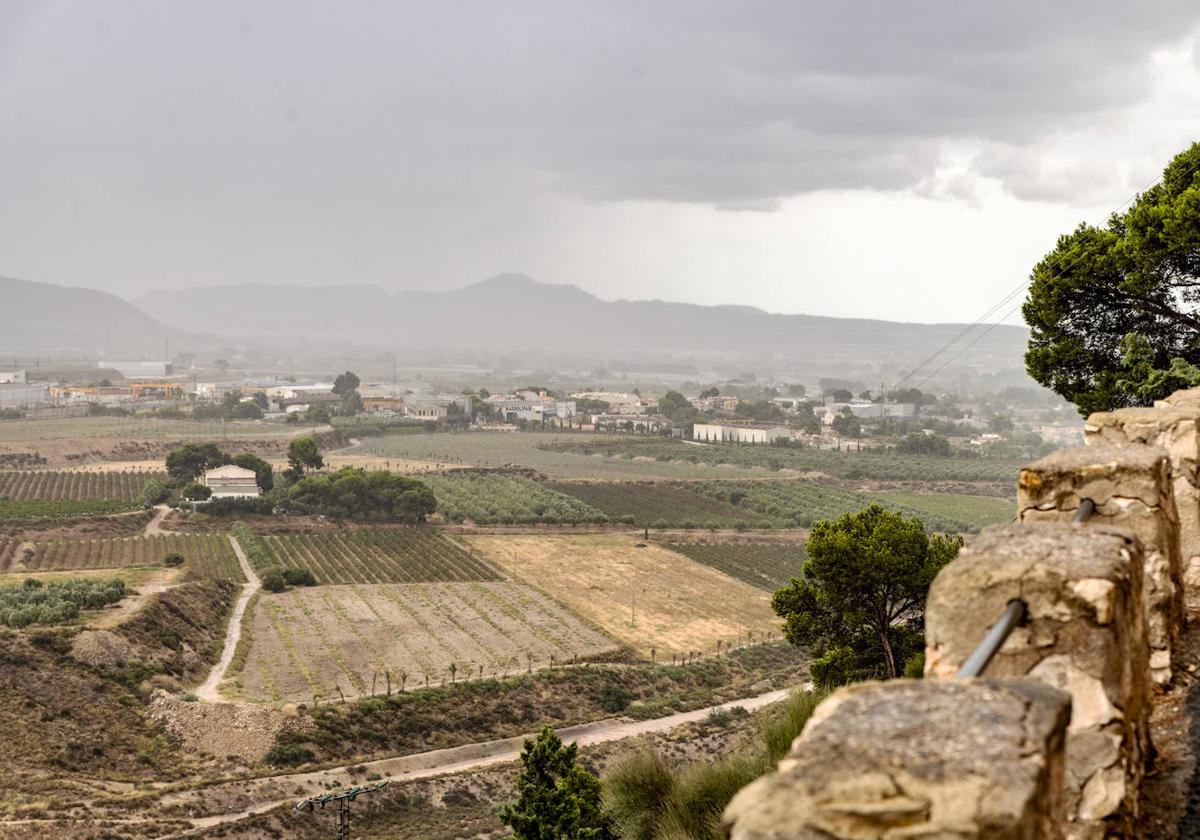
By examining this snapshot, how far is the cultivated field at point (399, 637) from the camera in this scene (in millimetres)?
36250

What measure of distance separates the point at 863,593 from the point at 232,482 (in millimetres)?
60155

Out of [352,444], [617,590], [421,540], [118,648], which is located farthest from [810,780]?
[352,444]

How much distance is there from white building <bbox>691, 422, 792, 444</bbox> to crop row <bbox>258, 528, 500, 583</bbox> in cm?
5938

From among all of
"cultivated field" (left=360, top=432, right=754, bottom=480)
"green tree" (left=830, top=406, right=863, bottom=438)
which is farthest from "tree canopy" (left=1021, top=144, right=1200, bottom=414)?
"green tree" (left=830, top=406, right=863, bottom=438)

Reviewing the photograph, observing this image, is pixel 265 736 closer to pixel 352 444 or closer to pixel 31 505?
pixel 31 505

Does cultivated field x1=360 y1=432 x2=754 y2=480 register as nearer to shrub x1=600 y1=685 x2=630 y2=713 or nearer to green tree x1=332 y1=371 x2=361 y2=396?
green tree x1=332 y1=371 x2=361 y2=396

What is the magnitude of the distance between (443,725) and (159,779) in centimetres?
772

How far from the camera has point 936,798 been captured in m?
3.04

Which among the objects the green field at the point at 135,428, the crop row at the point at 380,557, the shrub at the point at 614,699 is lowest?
the shrub at the point at 614,699

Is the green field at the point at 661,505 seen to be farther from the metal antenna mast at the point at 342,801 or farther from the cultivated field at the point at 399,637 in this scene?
the metal antenna mast at the point at 342,801

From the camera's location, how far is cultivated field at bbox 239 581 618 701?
36250 mm

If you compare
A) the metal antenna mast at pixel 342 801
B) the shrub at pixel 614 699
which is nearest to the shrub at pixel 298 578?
the shrub at pixel 614 699

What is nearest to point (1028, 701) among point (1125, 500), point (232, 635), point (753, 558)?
point (1125, 500)

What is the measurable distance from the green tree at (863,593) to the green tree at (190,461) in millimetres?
61323
